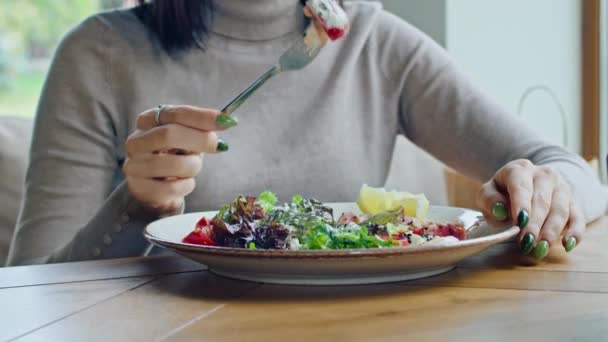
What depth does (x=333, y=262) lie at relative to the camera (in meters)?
0.68

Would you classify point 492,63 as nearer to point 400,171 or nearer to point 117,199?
point 400,171

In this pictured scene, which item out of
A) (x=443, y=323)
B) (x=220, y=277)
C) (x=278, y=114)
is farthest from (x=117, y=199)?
(x=443, y=323)

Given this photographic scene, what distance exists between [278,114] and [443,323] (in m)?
0.94

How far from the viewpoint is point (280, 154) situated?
1.47 meters

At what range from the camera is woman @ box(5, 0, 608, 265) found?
1.27 meters

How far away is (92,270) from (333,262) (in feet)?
0.99

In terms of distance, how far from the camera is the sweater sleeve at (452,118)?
4.42ft

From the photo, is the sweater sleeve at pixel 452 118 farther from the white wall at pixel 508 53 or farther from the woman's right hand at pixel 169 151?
the woman's right hand at pixel 169 151

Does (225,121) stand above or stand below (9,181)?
above

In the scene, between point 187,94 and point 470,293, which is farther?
point 187,94

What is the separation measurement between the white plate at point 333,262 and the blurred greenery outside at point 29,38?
4.11 meters

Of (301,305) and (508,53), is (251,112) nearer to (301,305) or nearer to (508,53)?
(301,305)

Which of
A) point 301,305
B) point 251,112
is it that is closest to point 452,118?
point 251,112

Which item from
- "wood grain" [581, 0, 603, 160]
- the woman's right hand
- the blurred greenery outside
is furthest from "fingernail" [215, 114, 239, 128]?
the blurred greenery outside
